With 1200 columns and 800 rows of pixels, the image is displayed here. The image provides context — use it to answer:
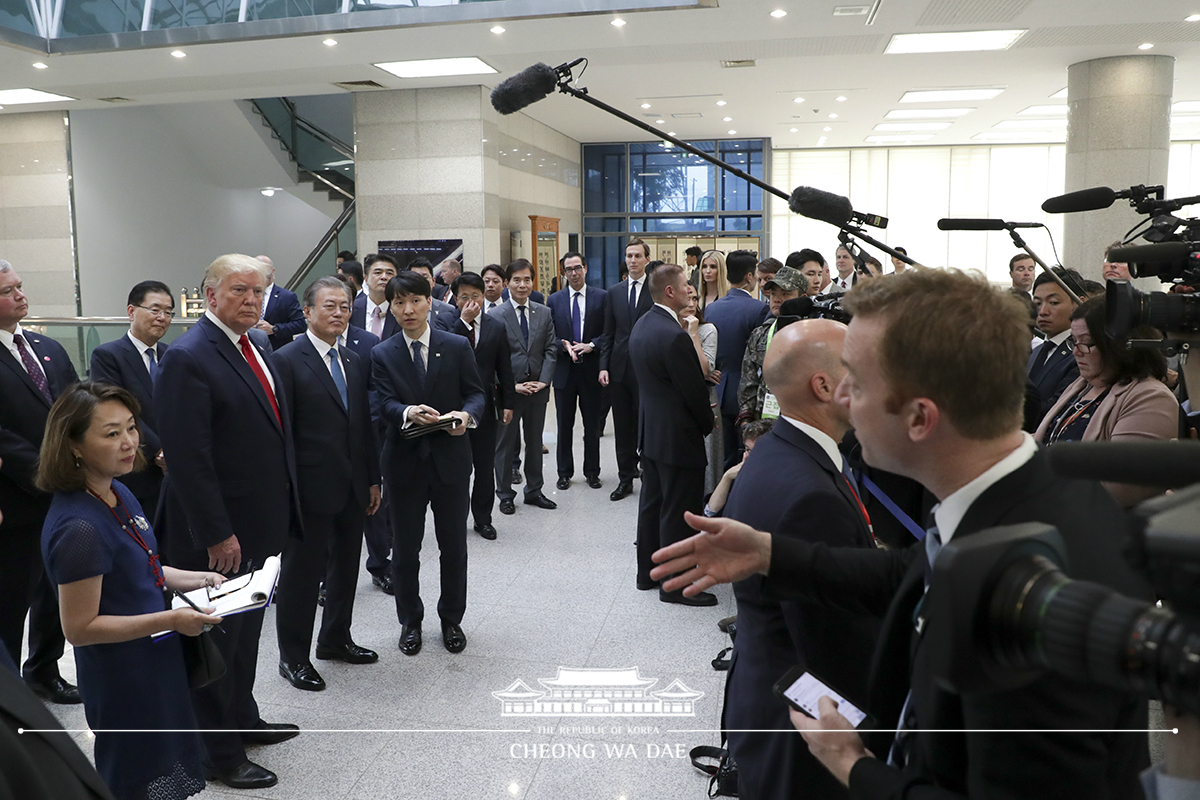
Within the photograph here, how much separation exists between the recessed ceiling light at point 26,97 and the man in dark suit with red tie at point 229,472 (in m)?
11.0

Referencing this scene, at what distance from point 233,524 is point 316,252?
1096 cm

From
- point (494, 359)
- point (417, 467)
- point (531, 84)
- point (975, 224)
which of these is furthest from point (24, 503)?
point (975, 224)

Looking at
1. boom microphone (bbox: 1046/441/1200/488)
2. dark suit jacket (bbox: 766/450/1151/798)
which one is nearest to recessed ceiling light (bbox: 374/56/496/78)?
dark suit jacket (bbox: 766/450/1151/798)

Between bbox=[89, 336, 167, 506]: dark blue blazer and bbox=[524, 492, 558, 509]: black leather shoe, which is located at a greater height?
bbox=[89, 336, 167, 506]: dark blue blazer

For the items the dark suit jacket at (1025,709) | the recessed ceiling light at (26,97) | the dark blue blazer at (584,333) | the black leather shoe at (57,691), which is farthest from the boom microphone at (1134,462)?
the recessed ceiling light at (26,97)

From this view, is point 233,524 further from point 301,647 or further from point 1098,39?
point 1098,39

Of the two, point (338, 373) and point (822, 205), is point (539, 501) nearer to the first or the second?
point (338, 373)

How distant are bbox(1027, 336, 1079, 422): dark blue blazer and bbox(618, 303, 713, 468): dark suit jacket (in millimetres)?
1578

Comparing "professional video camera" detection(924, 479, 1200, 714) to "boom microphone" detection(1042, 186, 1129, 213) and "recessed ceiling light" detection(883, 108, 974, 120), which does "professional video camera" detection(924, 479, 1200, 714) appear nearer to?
"boom microphone" detection(1042, 186, 1129, 213)

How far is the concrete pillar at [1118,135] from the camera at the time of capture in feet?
32.3

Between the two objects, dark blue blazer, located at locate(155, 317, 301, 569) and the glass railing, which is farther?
the glass railing

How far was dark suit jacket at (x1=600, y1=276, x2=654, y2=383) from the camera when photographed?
22.0ft

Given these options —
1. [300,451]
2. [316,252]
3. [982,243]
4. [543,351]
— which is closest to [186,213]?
[316,252]

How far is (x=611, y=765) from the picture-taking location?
2.92 metres
